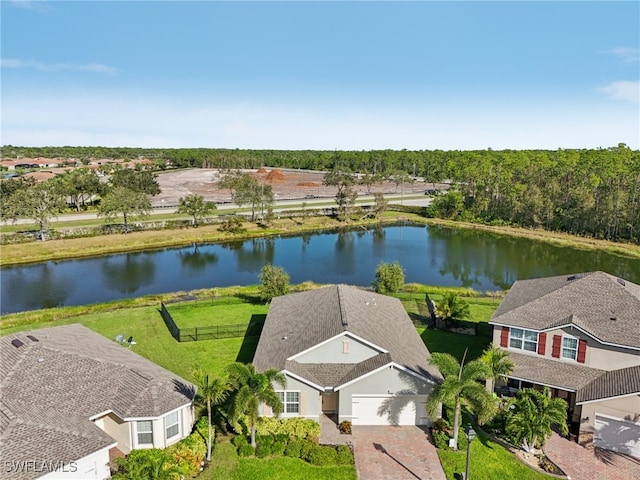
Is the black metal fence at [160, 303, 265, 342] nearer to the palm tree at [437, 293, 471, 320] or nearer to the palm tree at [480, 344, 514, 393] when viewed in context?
the palm tree at [437, 293, 471, 320]

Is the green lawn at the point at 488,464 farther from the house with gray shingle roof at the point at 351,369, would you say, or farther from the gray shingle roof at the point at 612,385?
the gray shingle roof at the point at 612,385

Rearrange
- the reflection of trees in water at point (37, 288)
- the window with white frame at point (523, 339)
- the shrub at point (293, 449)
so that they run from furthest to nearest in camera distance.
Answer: the reflection of trees in water at point (37, 288) < the window with white frame at point (523, 339) < the shrub at point (293, 449)

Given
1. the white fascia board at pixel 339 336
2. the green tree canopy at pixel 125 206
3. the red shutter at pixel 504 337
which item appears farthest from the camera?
the green tree canopy at pixel 125 206

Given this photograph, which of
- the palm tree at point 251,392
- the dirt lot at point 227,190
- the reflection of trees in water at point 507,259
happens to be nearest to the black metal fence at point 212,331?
the palm tree at point 251,392

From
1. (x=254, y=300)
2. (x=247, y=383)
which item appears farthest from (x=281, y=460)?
(x=254, y=300)

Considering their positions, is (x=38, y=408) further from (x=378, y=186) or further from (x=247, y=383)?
(x=378, y=186)
